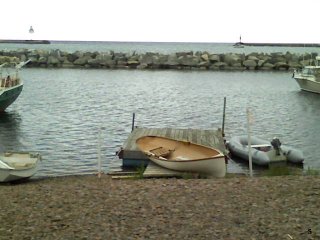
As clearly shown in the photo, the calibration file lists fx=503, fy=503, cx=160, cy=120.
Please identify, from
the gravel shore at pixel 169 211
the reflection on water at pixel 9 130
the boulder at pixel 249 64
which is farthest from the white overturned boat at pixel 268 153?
the boulder at pixel 249 64

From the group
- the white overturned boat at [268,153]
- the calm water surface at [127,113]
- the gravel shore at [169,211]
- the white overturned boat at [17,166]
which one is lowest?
the calm water surface at [127,113]

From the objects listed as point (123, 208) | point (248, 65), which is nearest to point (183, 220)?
point (123, 208)

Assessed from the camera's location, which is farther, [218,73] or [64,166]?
[218,73]

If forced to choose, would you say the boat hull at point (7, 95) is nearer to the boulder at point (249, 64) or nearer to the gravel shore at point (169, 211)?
the gravel shore at point (169, 211)

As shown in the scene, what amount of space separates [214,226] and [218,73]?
203ft

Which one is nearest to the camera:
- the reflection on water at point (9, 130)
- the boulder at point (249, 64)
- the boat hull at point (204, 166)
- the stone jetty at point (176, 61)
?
the boat hull at point (204, 166)

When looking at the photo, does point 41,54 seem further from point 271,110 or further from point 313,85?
point 271,110

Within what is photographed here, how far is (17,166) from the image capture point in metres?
13.8

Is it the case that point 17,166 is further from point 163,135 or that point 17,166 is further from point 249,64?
point 249,64

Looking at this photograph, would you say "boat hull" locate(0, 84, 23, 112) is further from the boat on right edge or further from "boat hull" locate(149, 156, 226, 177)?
the boat on right edge

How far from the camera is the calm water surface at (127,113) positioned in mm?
19047

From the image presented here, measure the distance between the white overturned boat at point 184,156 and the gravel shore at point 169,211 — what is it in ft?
9.54

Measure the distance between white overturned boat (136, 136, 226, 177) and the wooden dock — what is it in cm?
51

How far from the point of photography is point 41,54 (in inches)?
3201
